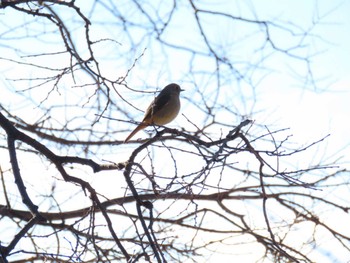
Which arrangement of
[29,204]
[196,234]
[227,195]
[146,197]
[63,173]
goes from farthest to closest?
[227,195]
[196,234]
[146,197]
[63,173]
[29,204]

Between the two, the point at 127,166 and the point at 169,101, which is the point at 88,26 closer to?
the point at 127,166

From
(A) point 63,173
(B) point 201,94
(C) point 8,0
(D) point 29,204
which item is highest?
(B) point 201,94

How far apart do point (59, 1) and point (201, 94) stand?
2.68m

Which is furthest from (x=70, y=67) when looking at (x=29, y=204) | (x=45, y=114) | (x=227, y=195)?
(x=227, y=195)

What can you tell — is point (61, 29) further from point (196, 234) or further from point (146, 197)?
point (196, 234)

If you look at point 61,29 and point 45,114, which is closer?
point 61,29

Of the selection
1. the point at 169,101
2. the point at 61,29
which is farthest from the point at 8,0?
the point at 169,101

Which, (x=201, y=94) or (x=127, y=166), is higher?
(x=201, y=94)

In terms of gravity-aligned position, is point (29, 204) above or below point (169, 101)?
below

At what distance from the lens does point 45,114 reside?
6082 mm

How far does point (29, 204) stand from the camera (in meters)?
3.91

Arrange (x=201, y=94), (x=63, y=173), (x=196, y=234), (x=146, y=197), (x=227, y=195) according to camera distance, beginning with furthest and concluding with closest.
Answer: (x=227, y=195) < (x=201, y=94) < (x=196, y=234) < (x=146, y=197) < (x=63, y=173)

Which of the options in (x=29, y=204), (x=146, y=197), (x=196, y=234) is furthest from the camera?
(x=196, y=234)

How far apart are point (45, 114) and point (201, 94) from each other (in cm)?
171
